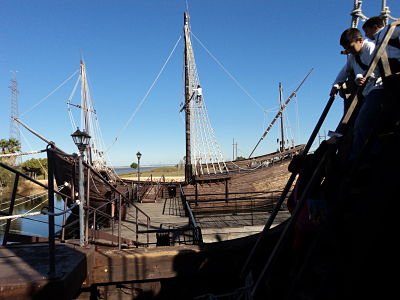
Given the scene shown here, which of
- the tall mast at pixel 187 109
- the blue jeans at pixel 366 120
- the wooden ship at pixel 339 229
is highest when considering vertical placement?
the tall mast at pixel 187 109

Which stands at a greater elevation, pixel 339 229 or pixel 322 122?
pixel 322 122

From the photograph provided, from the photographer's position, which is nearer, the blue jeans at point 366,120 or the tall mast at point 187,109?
the blue jeans at point 366,120

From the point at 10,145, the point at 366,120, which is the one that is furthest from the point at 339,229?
the point at 10,145

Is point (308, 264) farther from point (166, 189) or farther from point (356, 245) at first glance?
point (166, 189)

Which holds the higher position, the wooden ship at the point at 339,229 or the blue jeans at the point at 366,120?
the blue jeans at the point at 366,120

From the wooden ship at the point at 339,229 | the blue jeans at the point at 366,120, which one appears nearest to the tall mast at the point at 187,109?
the wooden ship at the point at 339,229

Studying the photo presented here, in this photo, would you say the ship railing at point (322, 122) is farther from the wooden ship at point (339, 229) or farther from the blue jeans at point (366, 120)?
the blue jeans at point (366, 120)

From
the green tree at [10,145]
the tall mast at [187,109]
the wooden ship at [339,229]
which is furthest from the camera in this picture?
the green tree at [10,145]

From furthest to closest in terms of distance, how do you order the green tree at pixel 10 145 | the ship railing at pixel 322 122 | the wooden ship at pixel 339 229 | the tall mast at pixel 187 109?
the green tree at pixel 10 145 → the tall mast at pixel 187 109 → the ship railing at pixel 322 122 → the wooden ship at pixel 339 229

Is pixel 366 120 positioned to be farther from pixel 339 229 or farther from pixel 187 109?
pixel 187 109

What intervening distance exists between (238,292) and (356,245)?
1858 millimetres

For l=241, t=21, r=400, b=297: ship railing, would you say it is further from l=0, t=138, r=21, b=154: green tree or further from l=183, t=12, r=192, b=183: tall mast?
l=0, t=138, r=21, b=154: green tree

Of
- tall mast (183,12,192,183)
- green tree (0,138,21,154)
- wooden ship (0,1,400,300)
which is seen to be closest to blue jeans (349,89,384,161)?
wooden ship (0,1,400,300)

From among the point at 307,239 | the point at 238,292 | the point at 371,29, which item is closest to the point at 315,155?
the point at 307,239
